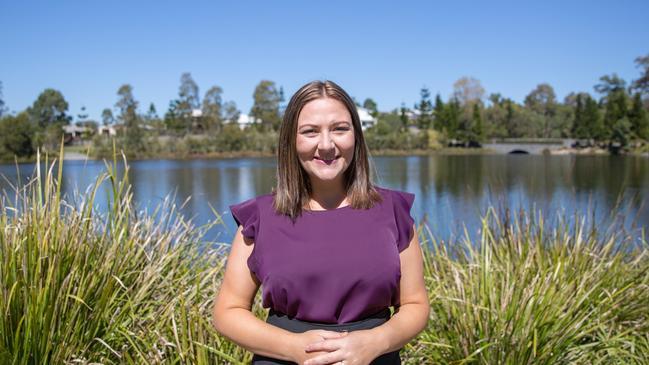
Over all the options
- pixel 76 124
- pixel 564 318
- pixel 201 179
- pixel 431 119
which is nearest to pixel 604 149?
pixel 431 119

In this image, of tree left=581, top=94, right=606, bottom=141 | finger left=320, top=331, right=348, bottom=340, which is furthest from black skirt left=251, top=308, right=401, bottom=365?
tree left=581, top=94, right=606, bottom=141

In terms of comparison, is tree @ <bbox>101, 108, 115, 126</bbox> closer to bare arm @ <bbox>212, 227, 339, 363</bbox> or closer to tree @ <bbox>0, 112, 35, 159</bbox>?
tree @ <bbox>0, 112, 35, 159</bbox>

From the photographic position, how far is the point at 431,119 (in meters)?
65.8

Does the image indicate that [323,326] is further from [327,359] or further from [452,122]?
[452,122]

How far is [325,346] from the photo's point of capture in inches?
50.7

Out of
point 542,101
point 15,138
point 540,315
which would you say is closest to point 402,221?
point 540,315

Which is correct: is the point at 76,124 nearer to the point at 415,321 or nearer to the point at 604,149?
the point at 604,149

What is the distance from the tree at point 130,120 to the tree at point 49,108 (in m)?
5.61

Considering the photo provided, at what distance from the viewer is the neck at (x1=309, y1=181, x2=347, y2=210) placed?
1.58 m

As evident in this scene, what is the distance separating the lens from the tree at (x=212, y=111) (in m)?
61.4

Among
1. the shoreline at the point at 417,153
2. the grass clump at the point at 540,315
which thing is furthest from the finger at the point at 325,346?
the shoreline at the point at 417,153

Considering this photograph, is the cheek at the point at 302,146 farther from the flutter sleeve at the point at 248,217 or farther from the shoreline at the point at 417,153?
the shoreline at the point at 417,153

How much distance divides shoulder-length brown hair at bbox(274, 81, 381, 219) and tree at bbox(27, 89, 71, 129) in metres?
54.9

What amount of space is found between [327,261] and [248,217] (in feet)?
0.94
